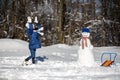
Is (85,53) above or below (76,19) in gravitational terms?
above

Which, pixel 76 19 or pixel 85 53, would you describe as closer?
pixel 85 53

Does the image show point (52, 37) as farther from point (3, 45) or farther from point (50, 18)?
point (3, 45)

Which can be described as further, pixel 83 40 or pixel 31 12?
pixel 31 12

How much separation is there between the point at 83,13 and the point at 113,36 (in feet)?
17.3

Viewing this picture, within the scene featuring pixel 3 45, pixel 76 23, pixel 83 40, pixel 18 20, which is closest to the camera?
pixel 83 40

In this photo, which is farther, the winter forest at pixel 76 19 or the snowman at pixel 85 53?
the winter forest at pixel 76 19

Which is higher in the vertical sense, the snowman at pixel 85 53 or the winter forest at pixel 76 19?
the snowman at pixel 85 53

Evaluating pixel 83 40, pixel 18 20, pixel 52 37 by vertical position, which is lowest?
pixel 52 37

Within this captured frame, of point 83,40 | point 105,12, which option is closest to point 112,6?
point 105,12

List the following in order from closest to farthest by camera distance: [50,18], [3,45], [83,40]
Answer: [83,40], [3,45], [50,18]

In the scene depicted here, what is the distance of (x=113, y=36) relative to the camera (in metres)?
45.4

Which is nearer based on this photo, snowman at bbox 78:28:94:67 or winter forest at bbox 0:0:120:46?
snowman at bbox 78:28:94:67

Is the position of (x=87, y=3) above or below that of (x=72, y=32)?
above

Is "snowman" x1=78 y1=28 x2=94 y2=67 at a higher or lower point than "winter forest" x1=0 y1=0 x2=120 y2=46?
higher
